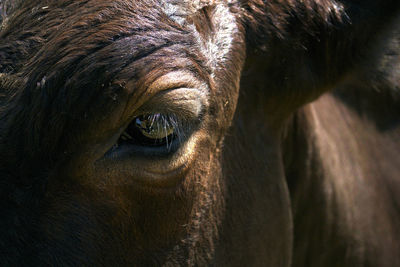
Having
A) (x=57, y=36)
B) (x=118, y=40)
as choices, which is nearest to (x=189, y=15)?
(x=118, y=40)

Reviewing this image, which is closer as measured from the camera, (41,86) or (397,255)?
(41,86)

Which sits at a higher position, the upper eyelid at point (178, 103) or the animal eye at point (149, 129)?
the upper eyelid at point (178, 103)

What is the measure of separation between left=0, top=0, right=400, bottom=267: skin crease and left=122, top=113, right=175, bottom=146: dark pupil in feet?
0.09

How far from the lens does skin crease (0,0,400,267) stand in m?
1.52

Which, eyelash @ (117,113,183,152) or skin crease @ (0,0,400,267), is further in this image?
eyelash @ (117,113,183,152)

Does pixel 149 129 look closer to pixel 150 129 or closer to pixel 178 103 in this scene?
pixel 150 129

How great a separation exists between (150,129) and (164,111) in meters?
0.08

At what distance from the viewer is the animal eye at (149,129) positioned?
1.64 m

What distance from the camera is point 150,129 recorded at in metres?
1.64

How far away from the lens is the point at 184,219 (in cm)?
181

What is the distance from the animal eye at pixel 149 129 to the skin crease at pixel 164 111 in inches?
1.0

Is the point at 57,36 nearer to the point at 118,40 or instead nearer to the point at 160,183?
the point at 118,40

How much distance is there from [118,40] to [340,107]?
2.02 metres

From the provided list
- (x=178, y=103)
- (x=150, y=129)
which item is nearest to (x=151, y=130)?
(x=150, y=129)
